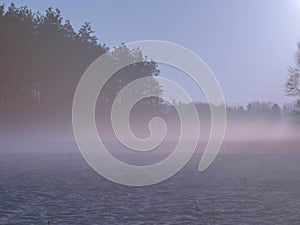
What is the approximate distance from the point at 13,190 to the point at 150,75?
5960cm

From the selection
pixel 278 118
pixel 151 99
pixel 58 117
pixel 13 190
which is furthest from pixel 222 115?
pixel 13 190

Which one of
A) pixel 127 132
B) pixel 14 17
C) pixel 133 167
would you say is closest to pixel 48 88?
pixel 14 17

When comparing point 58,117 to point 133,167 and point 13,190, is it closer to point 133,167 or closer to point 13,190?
point 133,167

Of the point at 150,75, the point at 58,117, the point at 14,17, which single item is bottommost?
the point at 58,117

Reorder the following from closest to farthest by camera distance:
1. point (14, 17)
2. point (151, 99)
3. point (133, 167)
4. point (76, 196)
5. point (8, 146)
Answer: point (76, 196), point (133, 167), point (8, 146), point (14, 17), point (151, 99)

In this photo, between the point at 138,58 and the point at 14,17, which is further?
the point at 138,58

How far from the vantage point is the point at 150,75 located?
75312 mm

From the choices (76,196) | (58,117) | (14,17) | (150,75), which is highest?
(14,17)

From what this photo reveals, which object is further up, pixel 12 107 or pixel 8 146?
pixel 12 107

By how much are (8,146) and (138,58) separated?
26.6 metres

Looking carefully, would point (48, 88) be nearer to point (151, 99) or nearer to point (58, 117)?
point (58, 117)

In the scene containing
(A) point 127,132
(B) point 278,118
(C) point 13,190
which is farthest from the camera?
(B) point 278,118

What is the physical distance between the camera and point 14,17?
194ft

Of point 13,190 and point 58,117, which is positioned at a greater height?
point 58,117
